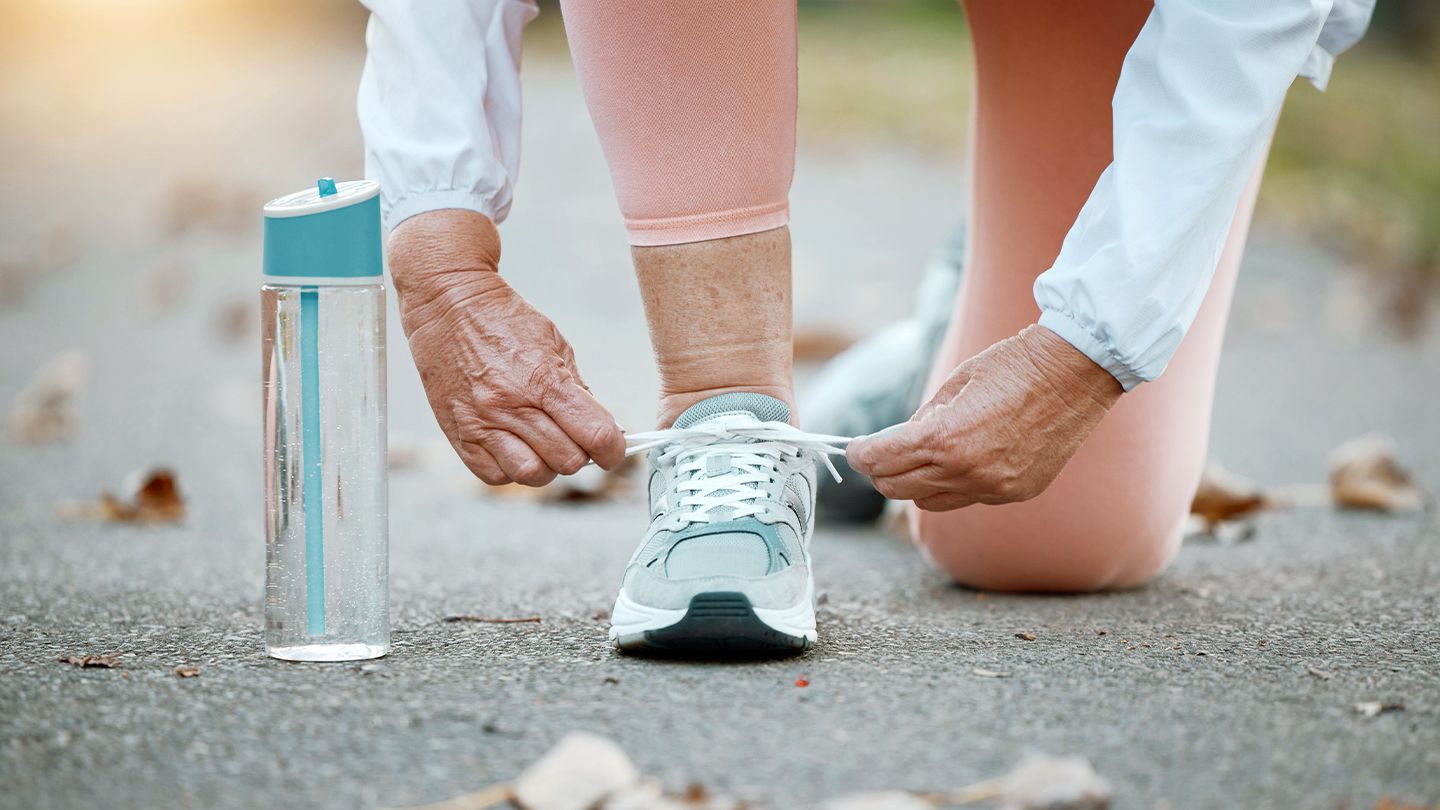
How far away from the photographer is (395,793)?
2.74ft

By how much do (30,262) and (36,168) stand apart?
5.62 feet

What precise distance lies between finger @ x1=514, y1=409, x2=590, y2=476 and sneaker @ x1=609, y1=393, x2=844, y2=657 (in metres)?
0.07

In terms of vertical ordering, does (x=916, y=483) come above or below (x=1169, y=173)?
below

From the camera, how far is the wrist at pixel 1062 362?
1110 mm

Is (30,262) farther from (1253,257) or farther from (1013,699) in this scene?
(1013,699)

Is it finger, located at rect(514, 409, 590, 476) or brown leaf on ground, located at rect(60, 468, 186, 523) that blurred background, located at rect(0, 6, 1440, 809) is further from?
finger, located at rect(514, 409, 590, 476)

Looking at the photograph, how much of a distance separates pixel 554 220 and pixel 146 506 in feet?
10.6

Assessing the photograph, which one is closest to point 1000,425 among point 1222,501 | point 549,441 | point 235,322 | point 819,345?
point 549,441

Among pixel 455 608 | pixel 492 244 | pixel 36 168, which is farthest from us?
pixel 36 168

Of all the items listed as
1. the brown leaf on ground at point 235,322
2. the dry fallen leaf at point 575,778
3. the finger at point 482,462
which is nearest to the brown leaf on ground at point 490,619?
the finger at point 482,462

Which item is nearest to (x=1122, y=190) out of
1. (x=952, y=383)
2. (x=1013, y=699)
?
(x=952, y=383)

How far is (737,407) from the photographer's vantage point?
1.25m

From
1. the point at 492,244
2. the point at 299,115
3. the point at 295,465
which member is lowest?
the point at 295,465

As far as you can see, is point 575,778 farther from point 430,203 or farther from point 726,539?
point 430,203
